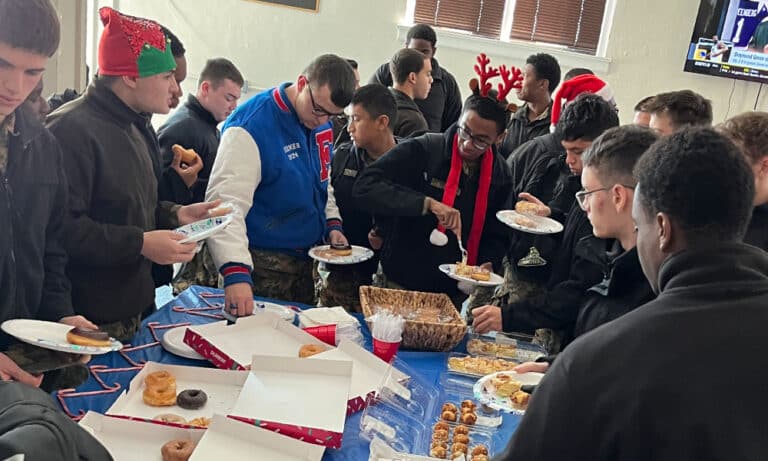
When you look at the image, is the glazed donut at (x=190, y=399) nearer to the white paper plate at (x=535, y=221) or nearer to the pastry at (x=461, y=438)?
the pastry at (x=461, y=438)


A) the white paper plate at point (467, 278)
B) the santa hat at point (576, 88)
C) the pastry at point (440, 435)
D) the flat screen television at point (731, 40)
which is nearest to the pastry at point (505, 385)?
the pastry at point (440, 435)

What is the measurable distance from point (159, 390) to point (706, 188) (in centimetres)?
122

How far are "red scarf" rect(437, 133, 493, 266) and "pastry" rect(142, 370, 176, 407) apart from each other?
1.31 meters

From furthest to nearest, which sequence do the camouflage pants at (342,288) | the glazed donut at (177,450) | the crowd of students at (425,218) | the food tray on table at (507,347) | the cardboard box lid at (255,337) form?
1. the camouflage pants at (342,288)
2. the food tray on table at (507,347)
3. the cardboard box lid at (255,337)
4. the glazed donut at (177,450)
5. the crowd of students at (425,218)

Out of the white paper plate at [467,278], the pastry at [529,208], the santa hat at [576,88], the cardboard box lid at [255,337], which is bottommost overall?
the cardboard box lid at [255,337]

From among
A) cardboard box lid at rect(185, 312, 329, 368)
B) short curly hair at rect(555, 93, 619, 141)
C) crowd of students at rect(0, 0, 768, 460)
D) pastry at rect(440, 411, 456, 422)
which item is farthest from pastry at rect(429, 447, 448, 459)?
short curly hair at rect(555, 93, 619, 141)

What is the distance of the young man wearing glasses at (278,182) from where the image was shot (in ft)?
6.20

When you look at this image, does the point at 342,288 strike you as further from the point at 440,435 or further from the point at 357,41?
the point at 357,41

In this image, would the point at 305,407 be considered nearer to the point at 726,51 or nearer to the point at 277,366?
the point at 277,366

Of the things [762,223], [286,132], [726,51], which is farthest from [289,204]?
[726,51]

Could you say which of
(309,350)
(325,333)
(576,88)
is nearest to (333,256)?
(325,333)

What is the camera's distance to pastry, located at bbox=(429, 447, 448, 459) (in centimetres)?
132

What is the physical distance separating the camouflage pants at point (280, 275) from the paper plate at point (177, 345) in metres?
0.60

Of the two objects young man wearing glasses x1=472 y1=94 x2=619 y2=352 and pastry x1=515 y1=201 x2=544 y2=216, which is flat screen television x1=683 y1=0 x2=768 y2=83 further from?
pastry x1=515 y1=201 x2=544 y2=216
